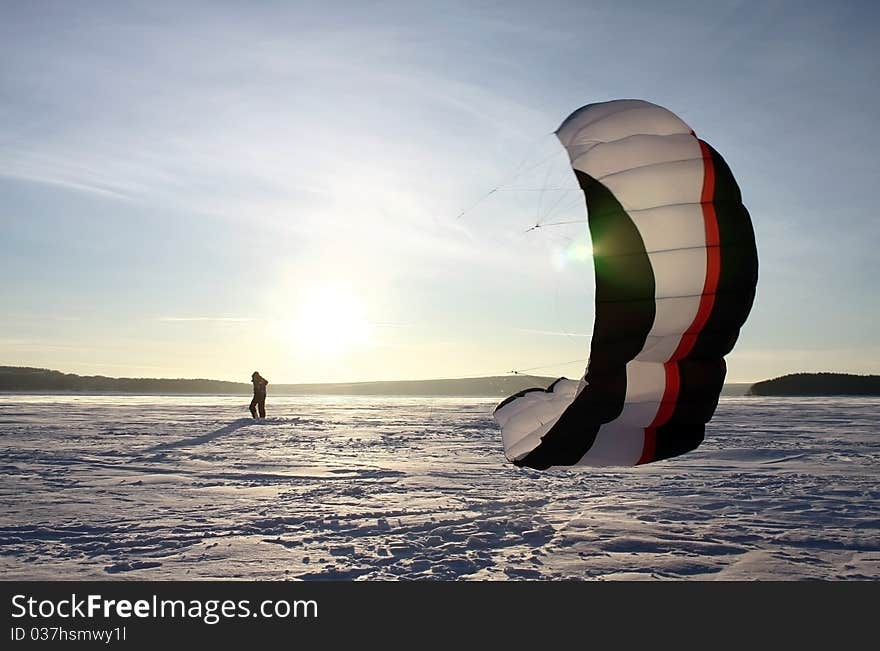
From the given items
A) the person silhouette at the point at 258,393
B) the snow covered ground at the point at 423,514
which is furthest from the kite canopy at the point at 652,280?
the person silhouette at the point at 258,393

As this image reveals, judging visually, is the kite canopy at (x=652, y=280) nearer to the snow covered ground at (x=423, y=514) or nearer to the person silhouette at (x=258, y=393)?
the snow covered ground at (x=423, y=514)

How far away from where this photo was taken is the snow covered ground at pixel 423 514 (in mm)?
5082

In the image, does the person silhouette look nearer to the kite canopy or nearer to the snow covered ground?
the snow covered ground

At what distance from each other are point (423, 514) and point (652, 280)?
11.7 ft

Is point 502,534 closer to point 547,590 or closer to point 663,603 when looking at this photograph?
point 547,590

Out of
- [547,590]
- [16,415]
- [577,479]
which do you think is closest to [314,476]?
[577,479]

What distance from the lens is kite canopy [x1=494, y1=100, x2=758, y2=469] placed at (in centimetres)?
653

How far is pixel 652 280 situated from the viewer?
6.54m

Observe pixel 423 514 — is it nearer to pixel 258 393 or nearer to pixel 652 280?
pixel 652 280

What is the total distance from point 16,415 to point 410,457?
55.9ft

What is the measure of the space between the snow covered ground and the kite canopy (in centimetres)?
98

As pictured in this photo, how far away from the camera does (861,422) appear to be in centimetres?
1967

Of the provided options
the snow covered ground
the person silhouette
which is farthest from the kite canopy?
the person silhouette

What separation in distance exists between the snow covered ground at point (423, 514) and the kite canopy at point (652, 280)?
0.98 meters
